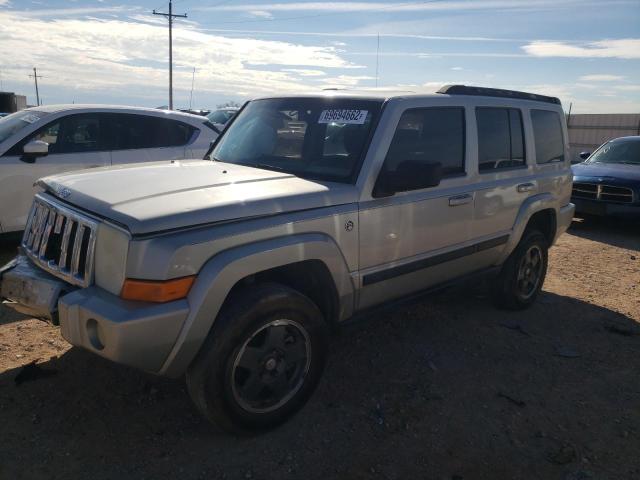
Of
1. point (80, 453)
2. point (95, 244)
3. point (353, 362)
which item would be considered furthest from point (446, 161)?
point (80, 453)

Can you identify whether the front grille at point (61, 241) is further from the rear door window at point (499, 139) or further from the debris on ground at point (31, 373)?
the rear door window at point (499, 139)

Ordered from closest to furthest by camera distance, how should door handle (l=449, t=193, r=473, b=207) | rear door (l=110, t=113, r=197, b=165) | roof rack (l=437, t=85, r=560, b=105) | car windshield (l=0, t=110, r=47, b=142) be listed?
door handle (l=449, t=193, r=473, b=207) → roof rack (l=437, t=85, r=560, b=105) → car windshield (l=0, t=110, r=47, b=142) → rear door (l=110, t=113, r=197, b=165)

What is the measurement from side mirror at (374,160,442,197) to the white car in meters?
3.98

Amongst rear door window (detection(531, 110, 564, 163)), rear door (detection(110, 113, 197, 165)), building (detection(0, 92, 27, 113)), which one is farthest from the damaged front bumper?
building (detection(0, 92, 27, 113))

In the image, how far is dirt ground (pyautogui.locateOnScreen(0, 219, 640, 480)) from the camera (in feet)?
9.23

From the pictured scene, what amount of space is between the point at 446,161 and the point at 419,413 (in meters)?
1.79

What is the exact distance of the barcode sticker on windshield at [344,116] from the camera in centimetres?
357

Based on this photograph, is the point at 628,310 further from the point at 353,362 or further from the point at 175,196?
the point at 175,196

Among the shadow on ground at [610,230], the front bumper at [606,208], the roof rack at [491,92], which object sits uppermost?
the roof rack at [491,92]

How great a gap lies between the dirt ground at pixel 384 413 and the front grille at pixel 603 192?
4696mm

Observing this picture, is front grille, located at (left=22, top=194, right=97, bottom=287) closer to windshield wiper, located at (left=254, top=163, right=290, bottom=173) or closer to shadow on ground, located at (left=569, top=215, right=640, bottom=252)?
windshield wiper, located at (left=254, top=163, right=290, bottom=173)

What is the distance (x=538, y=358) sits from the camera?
13.7 feet

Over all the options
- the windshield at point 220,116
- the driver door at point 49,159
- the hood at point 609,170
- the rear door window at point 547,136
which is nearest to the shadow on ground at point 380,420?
the rear door window at point 547,136

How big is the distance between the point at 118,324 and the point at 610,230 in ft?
29.8
